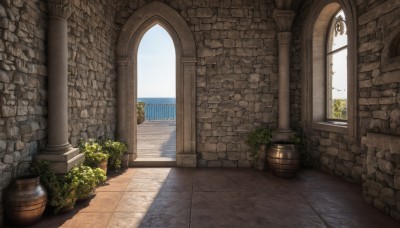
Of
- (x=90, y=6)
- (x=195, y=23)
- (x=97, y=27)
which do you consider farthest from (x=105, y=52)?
(x=195, y=23)

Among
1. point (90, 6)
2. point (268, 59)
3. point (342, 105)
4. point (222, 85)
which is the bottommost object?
point (342, 105)

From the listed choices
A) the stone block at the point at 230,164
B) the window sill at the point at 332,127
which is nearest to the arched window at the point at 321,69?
the window sill at the point at 332,127

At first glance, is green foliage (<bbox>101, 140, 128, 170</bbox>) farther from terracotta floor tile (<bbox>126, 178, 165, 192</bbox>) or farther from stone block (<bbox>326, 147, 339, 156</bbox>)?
stone block (<bbox>326, 147, 339, 156</bbox>)

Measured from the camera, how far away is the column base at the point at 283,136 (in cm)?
519

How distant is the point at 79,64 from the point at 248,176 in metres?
3.64

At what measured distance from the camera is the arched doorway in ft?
17.8

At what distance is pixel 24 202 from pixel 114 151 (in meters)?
2.19

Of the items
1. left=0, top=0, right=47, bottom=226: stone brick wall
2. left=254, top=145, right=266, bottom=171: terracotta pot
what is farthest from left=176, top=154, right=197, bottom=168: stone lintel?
left=0, top=0, right=47, bottom=226: stone brick wall

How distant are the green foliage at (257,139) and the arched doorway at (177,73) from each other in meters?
1.26

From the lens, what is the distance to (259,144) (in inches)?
205

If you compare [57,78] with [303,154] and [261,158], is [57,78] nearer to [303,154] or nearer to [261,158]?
[261,158]

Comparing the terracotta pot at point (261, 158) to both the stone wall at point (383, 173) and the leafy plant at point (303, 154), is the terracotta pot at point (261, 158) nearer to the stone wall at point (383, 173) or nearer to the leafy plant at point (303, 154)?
the leafy plant at point (303, 154)

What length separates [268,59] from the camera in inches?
217

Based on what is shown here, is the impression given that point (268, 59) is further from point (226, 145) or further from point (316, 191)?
point (316, 191)
